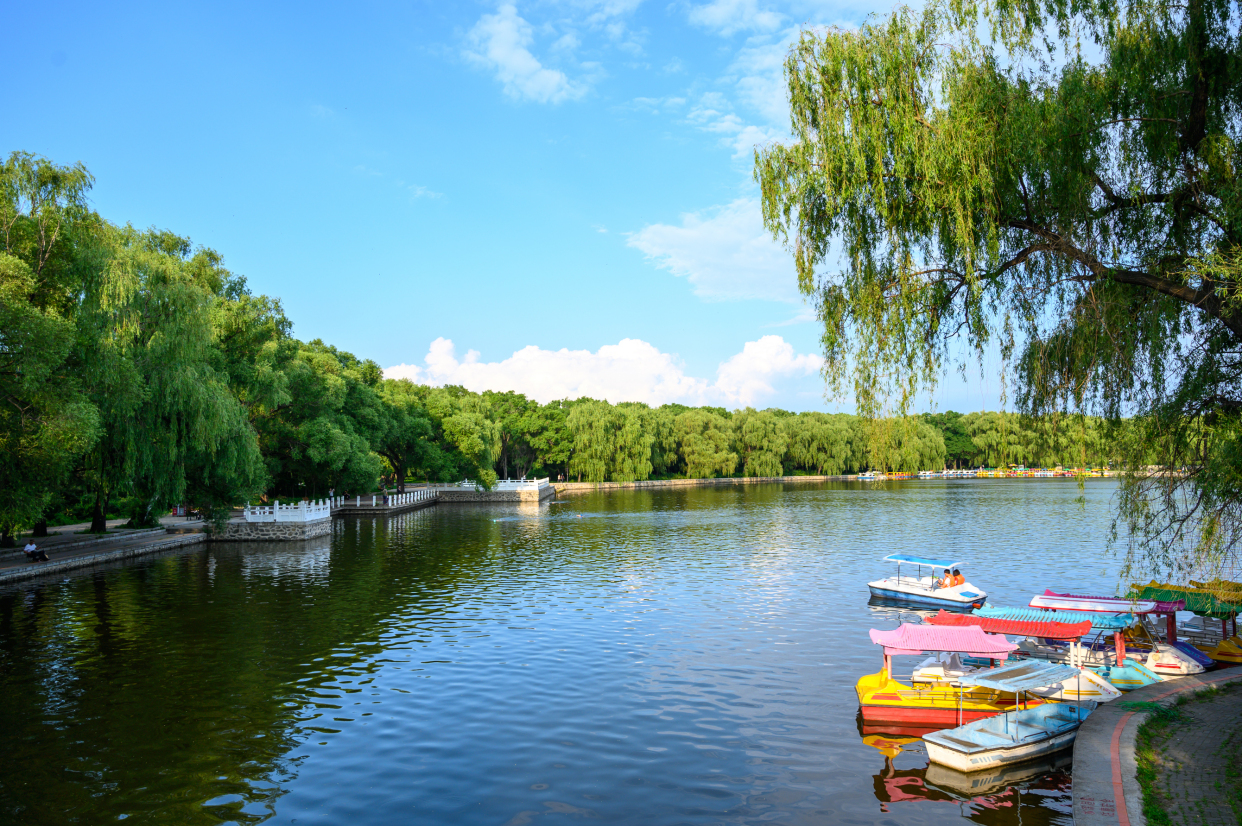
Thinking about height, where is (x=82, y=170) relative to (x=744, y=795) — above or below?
above

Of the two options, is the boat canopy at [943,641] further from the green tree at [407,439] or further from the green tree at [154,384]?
the green tree at [407,439]

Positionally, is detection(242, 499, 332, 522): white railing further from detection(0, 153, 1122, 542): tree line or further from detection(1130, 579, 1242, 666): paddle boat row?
→ detection(1130, 579, 1242, 666): paddle boat row

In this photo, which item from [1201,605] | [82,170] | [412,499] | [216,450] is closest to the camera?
[1201,605]

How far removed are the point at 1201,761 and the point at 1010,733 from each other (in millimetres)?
2705

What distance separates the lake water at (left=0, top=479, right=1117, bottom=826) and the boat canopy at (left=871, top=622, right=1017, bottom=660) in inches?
65.4

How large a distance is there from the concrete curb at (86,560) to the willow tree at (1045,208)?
31135 millimetres

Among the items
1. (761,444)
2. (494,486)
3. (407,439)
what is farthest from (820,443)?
(407,439)

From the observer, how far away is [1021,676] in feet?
46.3

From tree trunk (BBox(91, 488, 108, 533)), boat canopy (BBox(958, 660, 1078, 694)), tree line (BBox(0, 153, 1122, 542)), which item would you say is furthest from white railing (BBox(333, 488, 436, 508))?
boat canopy (BBox(958, 660, 1078, 694))

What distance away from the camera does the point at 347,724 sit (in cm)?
1438

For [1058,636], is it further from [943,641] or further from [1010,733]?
[1010,733]

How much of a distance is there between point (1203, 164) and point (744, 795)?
36.4 ft

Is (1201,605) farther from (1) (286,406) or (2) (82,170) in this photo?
(1) (286,406)

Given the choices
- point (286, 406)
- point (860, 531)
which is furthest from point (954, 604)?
point (286, 406)
